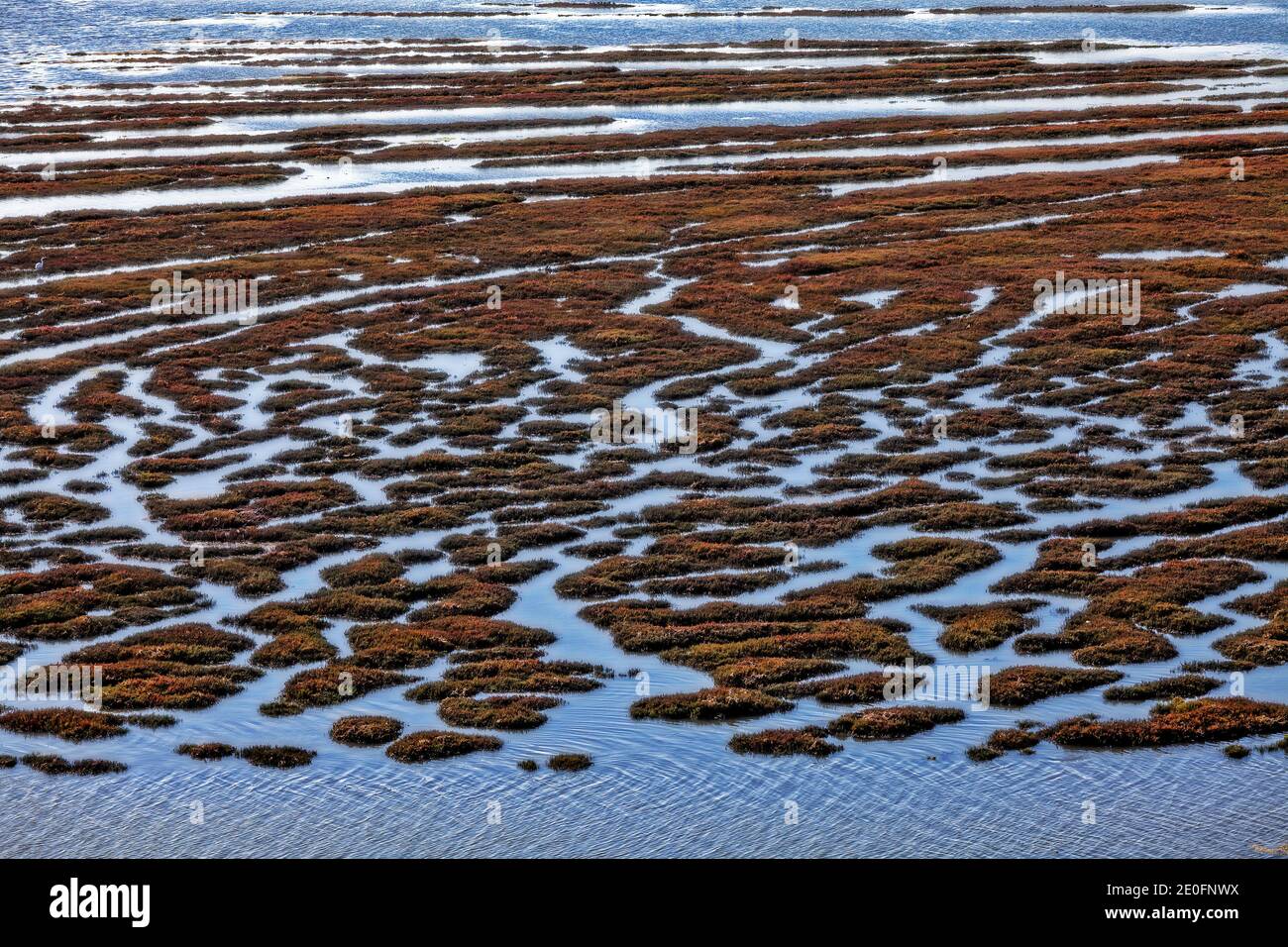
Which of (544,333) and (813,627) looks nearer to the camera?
(813,627)

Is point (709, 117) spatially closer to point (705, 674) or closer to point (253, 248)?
point (253, 248)

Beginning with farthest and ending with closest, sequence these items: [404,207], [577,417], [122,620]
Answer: [404,207] → [577,417] → [122,620]

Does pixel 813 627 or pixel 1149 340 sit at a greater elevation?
pixel 1149 340

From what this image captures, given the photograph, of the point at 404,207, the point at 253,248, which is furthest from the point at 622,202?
the point at 253,248

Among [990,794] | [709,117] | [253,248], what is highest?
[709,117]

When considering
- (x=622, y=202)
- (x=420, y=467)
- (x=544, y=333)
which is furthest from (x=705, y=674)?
(x=622, y=202)

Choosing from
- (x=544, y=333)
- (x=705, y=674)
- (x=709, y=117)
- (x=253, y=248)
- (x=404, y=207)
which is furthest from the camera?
(x=709, y=117)
